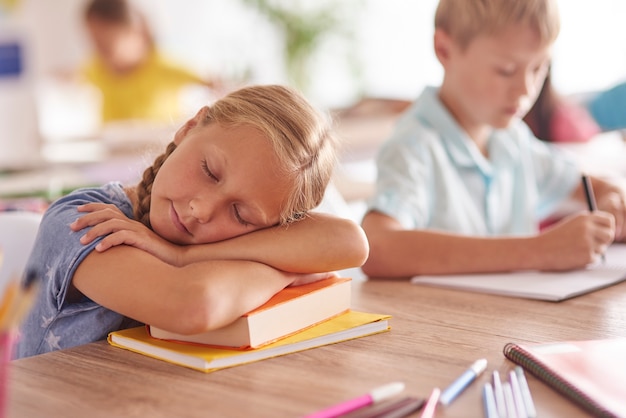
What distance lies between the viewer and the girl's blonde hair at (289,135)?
104 centimetres

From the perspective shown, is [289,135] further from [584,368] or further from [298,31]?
[298,31]

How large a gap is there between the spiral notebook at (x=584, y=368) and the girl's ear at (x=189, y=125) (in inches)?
18.7

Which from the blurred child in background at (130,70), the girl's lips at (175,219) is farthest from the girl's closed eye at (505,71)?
the blurred child in background at (130,70)

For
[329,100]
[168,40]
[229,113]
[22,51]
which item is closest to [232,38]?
[168,40]

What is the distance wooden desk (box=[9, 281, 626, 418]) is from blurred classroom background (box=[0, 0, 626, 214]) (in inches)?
70.7

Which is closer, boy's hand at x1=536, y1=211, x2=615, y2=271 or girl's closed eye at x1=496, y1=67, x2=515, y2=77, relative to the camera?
boy's hand at x1=536, y1=211, x2=615, y2=271

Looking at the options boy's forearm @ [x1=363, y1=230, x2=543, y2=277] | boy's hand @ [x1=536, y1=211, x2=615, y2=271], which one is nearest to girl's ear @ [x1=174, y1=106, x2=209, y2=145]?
boy's forearm @ [x1=363, y1=230, x2=543, y2=277]

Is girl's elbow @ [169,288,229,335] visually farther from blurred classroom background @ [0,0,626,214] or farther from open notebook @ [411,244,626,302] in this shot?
blurred classroom background @ [0,0,626,214]

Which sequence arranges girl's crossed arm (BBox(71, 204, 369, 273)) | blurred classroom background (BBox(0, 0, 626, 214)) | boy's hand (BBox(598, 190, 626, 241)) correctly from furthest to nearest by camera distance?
blurred classroom background (BBox(0, 0, 626, 214)) < boy's hand (BBox(598, 190, 626, 241)) < girl's crossed arm (BBox(71, 204, 369, 273))

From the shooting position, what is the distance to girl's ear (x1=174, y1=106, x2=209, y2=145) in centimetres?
111

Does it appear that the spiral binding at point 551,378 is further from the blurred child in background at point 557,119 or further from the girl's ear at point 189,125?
the blurred child in background at point 557,119

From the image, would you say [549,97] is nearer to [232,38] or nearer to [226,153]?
[226,153]

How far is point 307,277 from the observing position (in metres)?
1.08

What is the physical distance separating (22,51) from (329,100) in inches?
82.8
